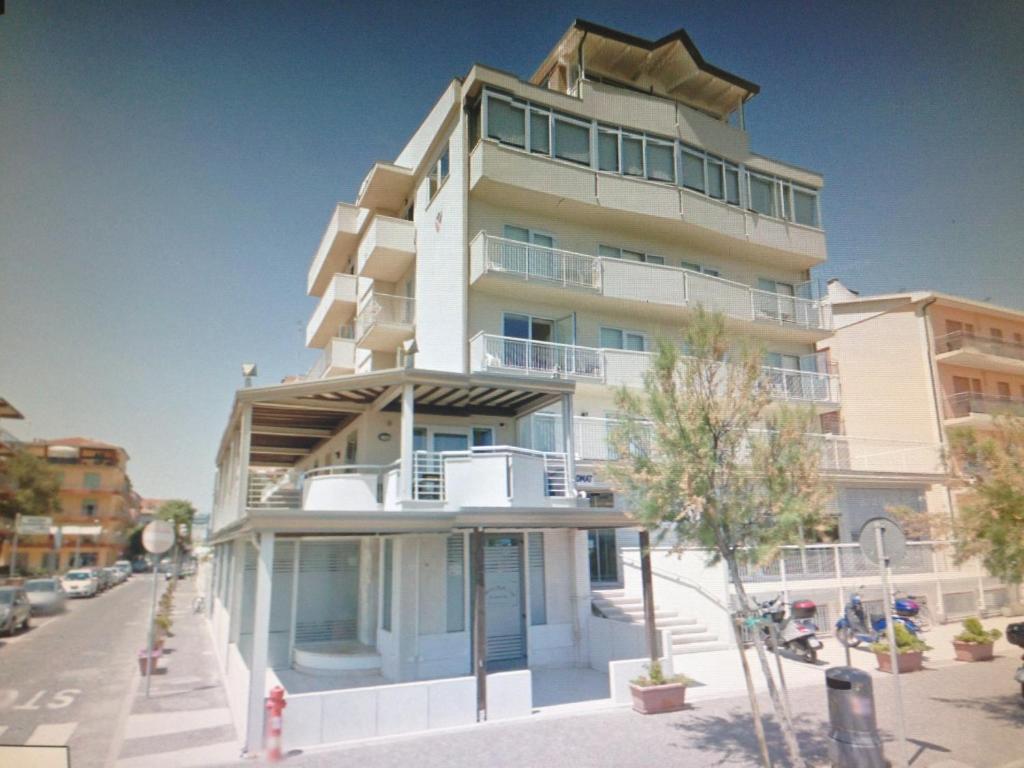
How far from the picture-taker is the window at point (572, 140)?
64.3ft

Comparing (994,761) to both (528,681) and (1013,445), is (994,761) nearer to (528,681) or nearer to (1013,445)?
(1013,445)

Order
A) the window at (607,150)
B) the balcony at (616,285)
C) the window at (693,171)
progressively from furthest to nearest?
the window at (693,171)
the window at (607,150)
the balcony at (616,285)

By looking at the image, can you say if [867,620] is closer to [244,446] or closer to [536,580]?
[536,580]

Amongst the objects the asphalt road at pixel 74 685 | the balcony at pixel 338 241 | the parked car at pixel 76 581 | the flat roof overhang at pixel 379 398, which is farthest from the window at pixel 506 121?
the parked car at pixel 76 581

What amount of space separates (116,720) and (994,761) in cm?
1207

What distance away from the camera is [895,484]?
21578mm

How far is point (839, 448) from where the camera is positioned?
21953 millimetres

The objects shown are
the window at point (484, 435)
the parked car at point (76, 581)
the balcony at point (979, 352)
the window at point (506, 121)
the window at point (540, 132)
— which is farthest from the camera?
the balcony at point (979, 352)

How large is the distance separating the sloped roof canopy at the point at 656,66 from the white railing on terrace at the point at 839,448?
38.9 feet

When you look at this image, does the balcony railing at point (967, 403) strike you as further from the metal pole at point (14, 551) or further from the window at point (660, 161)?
the metal pole at point (14, 551)

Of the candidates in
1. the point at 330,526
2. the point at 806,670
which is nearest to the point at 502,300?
the point at 330,526

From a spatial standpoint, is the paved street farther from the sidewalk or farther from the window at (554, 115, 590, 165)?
the window at (554, 115, 590, 165)

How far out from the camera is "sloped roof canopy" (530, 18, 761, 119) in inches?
832

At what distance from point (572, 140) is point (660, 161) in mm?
3177
